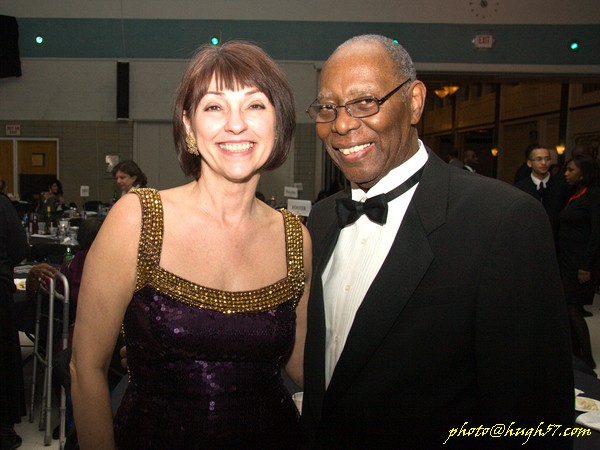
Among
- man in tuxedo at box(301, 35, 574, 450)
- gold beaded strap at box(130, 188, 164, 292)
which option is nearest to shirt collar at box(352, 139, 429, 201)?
man in tuxedo at box(301, 35, 574, 450)

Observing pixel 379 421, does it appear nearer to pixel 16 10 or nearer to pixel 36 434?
pixel 36 434

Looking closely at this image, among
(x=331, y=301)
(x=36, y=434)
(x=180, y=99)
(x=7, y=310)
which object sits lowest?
(x=36, y=434)

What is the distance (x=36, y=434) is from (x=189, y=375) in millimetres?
2838

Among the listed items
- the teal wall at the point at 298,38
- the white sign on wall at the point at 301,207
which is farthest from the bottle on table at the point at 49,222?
the teal wall at the point at 298,38

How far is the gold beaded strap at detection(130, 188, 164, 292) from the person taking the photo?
1.53m

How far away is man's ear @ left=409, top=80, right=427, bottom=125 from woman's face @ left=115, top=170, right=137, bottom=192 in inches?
205

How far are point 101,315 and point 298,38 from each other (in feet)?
30.2

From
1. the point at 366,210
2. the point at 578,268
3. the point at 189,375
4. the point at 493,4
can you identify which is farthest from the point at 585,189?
the point at 493,4

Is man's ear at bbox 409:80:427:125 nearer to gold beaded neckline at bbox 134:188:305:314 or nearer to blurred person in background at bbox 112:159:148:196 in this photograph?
gold beaded neckline at bbox 134:188:305:314

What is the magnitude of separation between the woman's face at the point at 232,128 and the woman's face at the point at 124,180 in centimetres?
496

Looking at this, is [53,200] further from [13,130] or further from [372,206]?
[372,206]

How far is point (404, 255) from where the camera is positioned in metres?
1.41

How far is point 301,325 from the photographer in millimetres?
1858

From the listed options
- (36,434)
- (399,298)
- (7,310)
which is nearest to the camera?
(399,298)
